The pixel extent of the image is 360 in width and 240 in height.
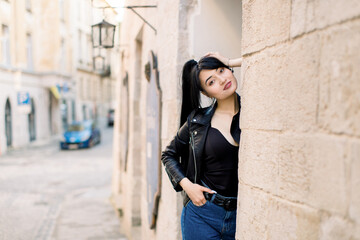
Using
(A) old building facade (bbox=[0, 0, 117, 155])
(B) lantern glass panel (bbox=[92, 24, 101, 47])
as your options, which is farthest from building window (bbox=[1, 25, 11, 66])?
(B) lantern glass panel (bbox=[92, 24, 101, 47])

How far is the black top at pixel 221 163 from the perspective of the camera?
Answer: 1.88 m

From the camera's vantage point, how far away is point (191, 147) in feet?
6.45

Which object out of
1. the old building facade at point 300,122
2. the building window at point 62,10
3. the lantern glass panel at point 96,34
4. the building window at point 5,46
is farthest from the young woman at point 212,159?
the building window at point 62,10

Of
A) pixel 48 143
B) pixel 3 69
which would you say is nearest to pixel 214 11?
pixel 3 69

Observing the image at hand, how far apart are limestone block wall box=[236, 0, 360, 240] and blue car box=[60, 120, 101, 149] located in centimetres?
1666

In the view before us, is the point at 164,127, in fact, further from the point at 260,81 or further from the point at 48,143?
the point at 48,143

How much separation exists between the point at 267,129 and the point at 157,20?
7.76 feet

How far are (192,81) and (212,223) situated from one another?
0.80 m

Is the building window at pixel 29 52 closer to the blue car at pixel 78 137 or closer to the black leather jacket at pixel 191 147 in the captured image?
the blue car at pixel 78 137

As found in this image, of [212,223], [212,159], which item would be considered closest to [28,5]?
[212,159]

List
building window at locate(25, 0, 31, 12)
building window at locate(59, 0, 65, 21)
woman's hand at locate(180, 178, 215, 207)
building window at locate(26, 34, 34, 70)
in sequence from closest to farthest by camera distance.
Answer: woman's hand at locate(180, 178, 215, 207) → building window at locate(25, 0, 31, 12) → building window at locate(26, 34, 34, 70) → building window at locate(59, 0, 65, 21)

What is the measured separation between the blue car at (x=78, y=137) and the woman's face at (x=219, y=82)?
53.7ft

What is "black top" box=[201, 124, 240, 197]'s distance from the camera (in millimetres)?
1879

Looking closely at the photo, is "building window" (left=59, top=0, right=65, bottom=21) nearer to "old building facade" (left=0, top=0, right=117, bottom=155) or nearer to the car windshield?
"old building facade" (left=0, top=0, right=117, bottom=155)
